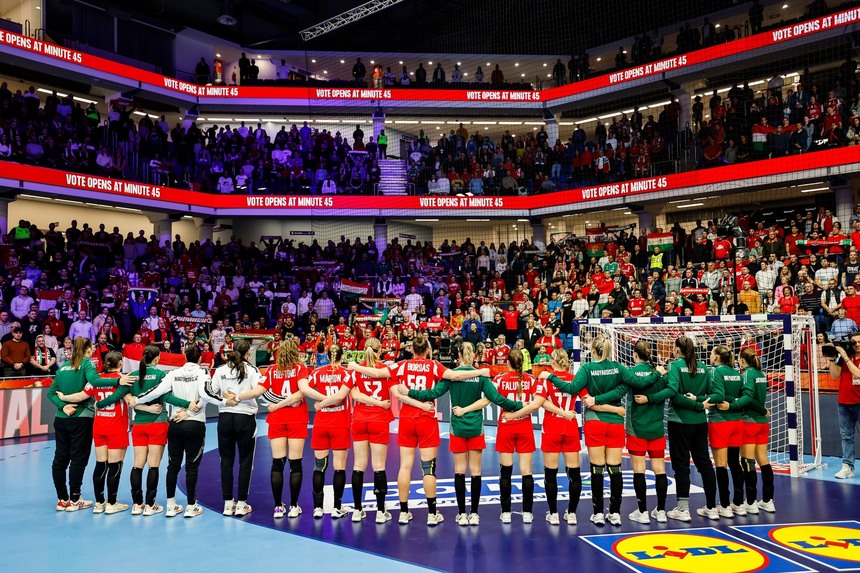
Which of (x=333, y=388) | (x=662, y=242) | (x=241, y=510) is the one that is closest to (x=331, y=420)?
(x=333, y=388)

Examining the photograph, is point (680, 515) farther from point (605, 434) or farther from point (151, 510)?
point (151, 510)

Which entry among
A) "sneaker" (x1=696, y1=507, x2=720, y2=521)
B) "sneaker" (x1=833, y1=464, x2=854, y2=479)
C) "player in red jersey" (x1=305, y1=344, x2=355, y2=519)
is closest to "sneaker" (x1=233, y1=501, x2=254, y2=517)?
"player in red jersey" (x1=305, y1=344, x2=355, y2=519)

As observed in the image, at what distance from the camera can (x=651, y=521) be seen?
7.72m

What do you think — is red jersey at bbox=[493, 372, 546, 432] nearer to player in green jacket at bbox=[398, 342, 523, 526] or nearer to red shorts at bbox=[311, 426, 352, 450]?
player in green jacket at bbox=[398, 342, 523, 526]

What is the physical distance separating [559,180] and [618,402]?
2173 cm

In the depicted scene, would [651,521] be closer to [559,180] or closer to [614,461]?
[614,461]

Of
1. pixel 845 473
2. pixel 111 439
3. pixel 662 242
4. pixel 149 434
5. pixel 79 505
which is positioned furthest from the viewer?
pixel 662 242

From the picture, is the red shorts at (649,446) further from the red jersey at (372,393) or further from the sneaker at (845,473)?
the sneaker at (845,473)

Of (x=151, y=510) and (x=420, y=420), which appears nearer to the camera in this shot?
(x=420, y=420)

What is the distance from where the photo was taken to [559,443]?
759 cm

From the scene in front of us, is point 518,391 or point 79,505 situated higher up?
point 518,391

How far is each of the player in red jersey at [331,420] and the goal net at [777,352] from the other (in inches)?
146

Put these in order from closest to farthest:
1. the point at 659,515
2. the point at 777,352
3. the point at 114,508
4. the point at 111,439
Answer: the point at 659,515, the point at 111,439, the point at 114,508, the point at 777,352

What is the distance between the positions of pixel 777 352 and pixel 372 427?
8.58m
